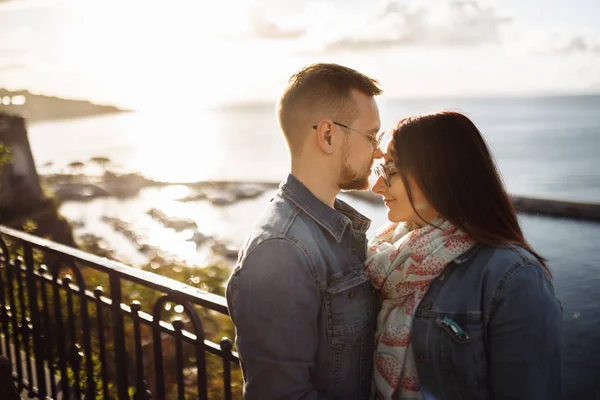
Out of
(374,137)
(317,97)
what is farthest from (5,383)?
(374,137)

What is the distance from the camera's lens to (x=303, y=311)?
2.01m

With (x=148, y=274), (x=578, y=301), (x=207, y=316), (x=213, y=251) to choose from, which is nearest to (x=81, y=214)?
(x=213, y=251)

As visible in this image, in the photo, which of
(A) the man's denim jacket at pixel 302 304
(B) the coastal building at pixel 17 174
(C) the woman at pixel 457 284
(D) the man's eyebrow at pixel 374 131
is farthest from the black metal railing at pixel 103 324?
(B) the coastal building at pixel 17 174

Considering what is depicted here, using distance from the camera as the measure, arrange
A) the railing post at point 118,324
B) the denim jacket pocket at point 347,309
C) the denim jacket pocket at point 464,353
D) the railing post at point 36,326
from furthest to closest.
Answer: the railing post at point 36,326 → the railing post at point 118,324 → the denim jacket pocket at point 347,309 → the denim jacket pocket at point 464,353

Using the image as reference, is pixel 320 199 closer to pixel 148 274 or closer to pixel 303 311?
pixel 303 311

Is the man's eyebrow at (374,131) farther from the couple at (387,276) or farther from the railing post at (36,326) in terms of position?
the railing post at (36,326)

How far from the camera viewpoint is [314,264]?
2119 millimetres

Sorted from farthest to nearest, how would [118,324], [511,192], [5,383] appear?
[511,192] < [118,324] < [5,383]

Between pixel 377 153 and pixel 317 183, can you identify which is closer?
pixel 317 183

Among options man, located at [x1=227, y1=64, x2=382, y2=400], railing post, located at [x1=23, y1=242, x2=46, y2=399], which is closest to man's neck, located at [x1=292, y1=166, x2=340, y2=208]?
man, located at [x1=227, y1=64, x2=382, y2=400]

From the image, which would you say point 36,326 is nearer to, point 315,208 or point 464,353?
point 315,208

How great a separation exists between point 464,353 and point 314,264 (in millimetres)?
677

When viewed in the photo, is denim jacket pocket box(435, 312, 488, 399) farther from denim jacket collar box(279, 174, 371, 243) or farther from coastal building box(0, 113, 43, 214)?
coastal building box(0, 113, 43, 214)

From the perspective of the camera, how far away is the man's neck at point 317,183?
2.40 metres
